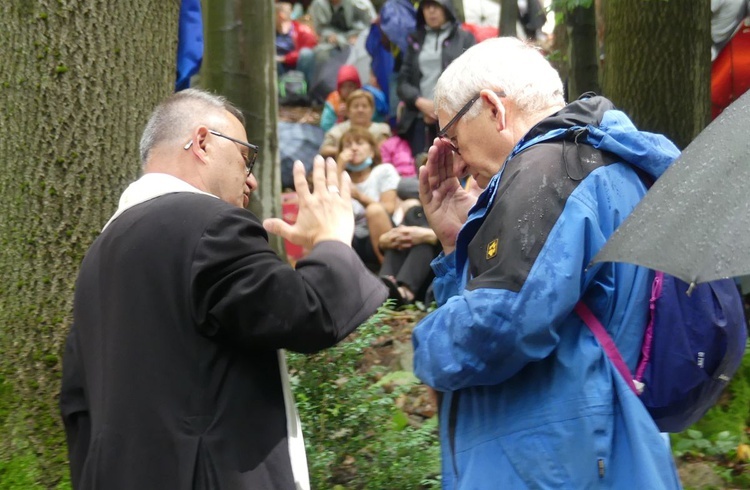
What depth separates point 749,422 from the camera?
238 inches

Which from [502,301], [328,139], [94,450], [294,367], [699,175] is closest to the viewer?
[699,175]

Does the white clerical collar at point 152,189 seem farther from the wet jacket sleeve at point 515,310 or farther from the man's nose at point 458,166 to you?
the man's nose at point 458,166

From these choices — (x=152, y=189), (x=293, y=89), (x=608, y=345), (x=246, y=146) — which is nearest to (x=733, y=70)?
(x=246, y=146)

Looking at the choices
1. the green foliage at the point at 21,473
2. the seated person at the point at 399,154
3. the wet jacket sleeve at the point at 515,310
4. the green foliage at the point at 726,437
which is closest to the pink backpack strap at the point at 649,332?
the wet jacket sleeve at the point at 515,310

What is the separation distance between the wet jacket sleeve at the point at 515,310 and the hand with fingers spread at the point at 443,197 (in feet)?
2.47

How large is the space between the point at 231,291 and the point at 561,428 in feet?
2.92

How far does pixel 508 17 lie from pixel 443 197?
7390mm

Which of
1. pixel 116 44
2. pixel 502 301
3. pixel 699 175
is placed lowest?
pixel 502 301

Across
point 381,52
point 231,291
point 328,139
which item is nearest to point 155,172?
point 231,291

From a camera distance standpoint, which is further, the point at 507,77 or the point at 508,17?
the point at 508,17

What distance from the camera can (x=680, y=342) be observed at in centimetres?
269

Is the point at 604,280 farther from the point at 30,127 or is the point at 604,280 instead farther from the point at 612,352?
the point at 30,127

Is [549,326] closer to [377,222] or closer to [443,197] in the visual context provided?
[443,197]

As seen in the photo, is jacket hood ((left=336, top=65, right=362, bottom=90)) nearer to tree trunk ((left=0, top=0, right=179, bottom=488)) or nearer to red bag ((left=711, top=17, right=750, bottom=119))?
red bag ((left=711, top=17, right=750, bottom=119))
